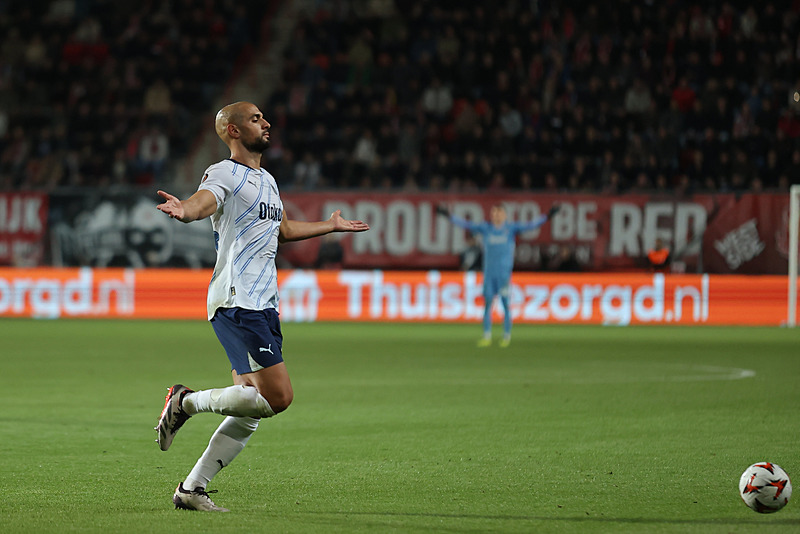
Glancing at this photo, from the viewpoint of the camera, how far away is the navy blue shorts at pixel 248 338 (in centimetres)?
580

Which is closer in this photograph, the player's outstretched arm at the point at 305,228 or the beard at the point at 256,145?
the beard at the point at 256,145

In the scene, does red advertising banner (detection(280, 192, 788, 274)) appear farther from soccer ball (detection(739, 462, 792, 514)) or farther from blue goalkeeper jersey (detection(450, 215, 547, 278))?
soccer ball (detection(739, 462, 792, 514))

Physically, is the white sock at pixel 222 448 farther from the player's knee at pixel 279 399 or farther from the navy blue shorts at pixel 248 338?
the navy blue shorts at pixel 248 338

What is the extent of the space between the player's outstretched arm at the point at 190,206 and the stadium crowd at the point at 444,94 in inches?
705

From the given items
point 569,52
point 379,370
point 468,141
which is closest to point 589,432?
point 379,370

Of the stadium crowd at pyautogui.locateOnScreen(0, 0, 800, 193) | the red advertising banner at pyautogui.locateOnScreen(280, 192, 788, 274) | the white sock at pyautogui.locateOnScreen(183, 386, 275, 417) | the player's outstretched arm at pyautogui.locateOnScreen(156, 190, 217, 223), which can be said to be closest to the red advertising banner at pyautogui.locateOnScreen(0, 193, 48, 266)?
the stadium crowd at pyautogui.locateOnScreen(0, 0, 800, 193)

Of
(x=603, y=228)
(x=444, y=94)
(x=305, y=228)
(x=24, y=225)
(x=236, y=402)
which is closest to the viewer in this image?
(x=236, y=402)

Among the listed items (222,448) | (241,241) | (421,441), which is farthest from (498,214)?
(222,448)

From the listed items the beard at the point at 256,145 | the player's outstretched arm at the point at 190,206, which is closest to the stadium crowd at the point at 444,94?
the beard at the point at 256,145

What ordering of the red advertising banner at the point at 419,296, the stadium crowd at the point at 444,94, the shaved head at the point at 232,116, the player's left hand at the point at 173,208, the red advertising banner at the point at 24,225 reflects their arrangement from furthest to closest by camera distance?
the stadium crowd at the point at 444,94, the red advertising banner at the point at 24,225, the red advertising banner at the point at 419,296, the shaved head at the point at 232,116, the player's left hand at the point at 173,208

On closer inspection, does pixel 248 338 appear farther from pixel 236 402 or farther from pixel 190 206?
pixel 190 206

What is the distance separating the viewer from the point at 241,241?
5910mm

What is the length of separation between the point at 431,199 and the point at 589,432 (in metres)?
13.3

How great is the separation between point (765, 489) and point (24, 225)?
18597 mm
